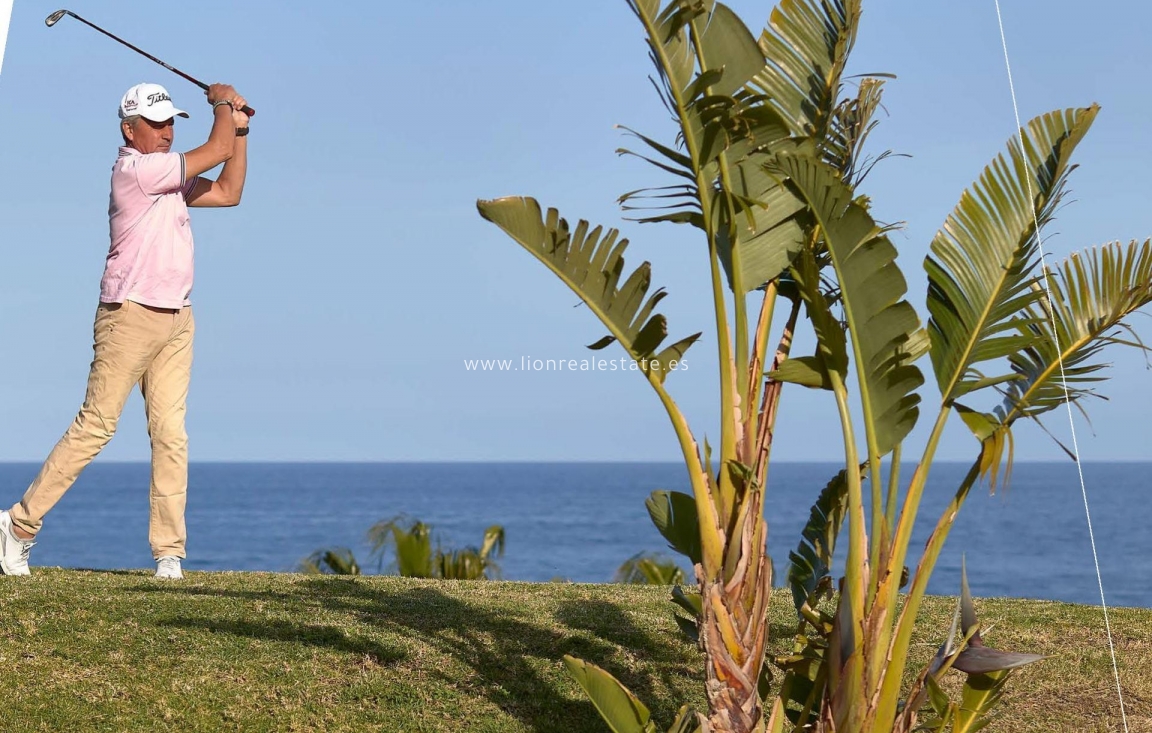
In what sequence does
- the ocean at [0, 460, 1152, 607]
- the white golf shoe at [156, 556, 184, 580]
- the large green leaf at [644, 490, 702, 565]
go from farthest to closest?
the ocean at [0, 460, 1152, 607], the white golf shoe at [156, 556, 184, 580], the large green leaf at [644, 490, 702, 565]

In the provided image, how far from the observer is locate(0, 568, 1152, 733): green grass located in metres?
4.91

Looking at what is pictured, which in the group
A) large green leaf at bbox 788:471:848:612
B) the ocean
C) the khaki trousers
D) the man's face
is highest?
the man's face

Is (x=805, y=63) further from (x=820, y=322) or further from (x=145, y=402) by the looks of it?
(x=145, y=402)

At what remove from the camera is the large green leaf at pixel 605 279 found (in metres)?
4.15

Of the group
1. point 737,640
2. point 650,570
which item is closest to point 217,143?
point 737,640

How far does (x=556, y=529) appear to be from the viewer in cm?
8438

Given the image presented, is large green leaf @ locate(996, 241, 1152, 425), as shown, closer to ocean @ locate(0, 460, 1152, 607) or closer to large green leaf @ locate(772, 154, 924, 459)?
large green leaf @ locate(772, 154, 924, 459)

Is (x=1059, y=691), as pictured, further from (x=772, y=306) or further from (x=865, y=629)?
(x=772, y=306)

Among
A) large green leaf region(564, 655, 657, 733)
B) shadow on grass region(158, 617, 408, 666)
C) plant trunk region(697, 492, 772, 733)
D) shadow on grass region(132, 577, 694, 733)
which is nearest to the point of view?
plant trunk region(697, 492, 772, 733)

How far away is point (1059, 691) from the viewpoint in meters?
5.70

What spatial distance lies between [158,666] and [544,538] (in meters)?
73.9

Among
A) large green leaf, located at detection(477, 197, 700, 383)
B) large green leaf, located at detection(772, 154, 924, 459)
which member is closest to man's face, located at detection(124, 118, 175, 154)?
large green leaf, located at detection(477, 197, 700, 383)

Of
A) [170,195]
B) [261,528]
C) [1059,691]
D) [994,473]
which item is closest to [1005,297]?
[994,473]

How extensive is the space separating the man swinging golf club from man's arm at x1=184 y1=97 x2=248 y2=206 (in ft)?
0.54
